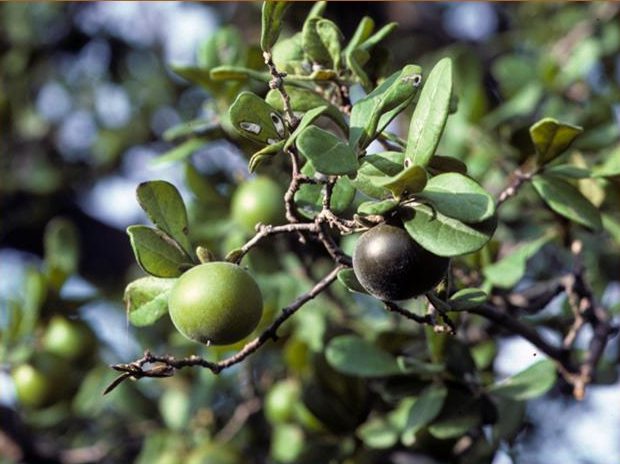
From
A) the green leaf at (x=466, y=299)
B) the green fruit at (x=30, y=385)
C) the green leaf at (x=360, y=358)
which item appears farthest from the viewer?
the green fruit at (x=30, y=385)

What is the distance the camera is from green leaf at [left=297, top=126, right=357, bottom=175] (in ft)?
3.51

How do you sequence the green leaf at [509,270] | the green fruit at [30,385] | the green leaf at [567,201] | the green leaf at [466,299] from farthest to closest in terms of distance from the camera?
the green fruit at [30,385] → the green leaf at [509,270] → the green leaf at [567,201] → the green leaf at [466,299]

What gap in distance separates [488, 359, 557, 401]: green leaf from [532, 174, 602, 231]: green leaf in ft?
1.00

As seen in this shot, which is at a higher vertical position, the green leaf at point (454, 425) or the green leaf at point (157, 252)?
the green leaf at point (157, 252)

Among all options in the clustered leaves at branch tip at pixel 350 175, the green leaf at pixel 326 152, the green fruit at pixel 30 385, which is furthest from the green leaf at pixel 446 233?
the green fruit at pixel 30 385

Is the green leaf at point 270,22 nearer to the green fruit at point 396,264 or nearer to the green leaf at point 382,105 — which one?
the green leaf at point 382,105

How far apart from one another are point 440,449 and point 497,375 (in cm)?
27

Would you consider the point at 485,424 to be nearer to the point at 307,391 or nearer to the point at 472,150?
the point at 307,391

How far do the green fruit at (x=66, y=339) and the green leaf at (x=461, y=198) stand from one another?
1.67 meters

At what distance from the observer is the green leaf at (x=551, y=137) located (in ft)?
5.04

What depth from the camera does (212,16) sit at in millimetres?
4223

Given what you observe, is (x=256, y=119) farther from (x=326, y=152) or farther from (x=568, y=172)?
(x=568, y=172)

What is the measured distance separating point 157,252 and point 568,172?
0.75 m

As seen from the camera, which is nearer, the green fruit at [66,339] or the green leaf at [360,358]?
the green leaf at [360,358]
